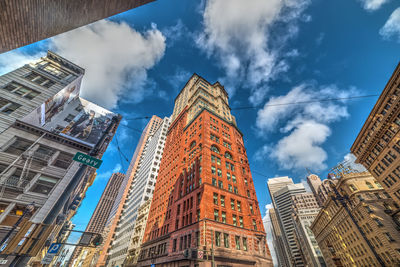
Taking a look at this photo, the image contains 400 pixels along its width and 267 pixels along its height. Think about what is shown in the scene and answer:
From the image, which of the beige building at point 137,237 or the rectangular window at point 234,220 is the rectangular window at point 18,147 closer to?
the rectangular window at point 234,220

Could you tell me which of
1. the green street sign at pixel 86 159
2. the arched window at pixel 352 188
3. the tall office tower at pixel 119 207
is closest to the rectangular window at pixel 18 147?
the green street sign at pixel 86 159

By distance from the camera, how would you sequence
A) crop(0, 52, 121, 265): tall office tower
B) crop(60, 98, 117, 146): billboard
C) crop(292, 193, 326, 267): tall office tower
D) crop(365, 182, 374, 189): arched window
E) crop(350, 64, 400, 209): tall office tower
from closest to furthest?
crop(0, 52, 121, 265): tall office tower
crop(60, 98, 117, 146): billboard
crop(350, 64, 400, 209): tall office tower
crop(365, 182, 374, 189): arched window
crop(292, 193, 326, 267): tall office tower

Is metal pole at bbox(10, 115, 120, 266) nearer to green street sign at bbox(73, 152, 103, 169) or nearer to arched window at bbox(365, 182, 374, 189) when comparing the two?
green street sign at bbox(73, 152, 103, 169)

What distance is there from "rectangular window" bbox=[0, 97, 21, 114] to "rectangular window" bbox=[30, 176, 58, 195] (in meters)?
10.1

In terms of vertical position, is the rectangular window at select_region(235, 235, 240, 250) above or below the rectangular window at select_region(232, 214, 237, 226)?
below

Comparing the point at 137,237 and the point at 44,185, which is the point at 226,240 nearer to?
the point at 44,185

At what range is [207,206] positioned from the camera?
31.0 meters

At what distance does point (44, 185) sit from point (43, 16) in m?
20.5

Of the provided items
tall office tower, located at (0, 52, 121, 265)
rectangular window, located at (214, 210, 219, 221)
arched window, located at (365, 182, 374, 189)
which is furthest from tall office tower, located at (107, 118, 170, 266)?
arched window, located at (365, 182, 374, 189)

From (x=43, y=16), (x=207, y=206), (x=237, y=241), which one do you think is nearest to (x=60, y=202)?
(x=43, y=16)

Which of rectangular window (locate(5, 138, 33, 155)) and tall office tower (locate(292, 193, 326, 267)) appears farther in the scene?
tall office tower (locate(292, 193, 326, 267))

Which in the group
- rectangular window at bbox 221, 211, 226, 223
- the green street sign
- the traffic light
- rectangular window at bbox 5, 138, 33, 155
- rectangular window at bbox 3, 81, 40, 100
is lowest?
the traffic light

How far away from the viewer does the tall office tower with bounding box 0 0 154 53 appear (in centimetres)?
982

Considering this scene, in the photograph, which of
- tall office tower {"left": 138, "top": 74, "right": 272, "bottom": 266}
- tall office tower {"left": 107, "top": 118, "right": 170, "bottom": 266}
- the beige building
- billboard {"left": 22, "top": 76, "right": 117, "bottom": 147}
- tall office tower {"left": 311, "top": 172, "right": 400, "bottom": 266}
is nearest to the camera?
billboard {"left": 22, "top": 76, "right": 117, "bottom": 147}
